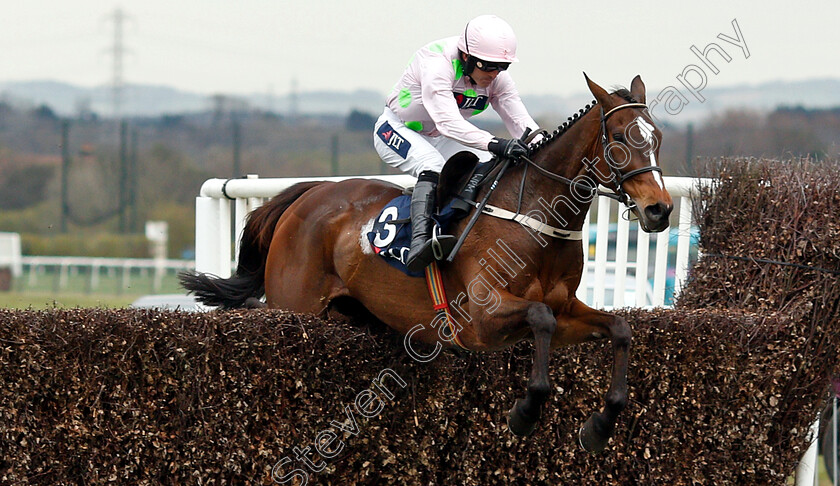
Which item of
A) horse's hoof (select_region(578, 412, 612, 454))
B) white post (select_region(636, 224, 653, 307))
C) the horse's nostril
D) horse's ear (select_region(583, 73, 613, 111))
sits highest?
horse's ear (select_region(583, 73, 613, 111))

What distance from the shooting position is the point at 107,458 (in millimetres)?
3680

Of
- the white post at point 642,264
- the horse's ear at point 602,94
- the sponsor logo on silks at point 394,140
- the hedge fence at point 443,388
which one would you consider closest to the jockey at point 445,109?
the sponsor logo on silks at point 394,140

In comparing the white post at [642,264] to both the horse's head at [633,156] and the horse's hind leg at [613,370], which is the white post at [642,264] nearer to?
the horse's hind leg at [613,370]

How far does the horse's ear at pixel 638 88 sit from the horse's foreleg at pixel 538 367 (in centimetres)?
96

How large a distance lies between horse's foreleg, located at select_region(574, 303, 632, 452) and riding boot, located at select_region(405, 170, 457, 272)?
663 millimetres

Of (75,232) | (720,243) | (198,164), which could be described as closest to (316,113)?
(198,164)

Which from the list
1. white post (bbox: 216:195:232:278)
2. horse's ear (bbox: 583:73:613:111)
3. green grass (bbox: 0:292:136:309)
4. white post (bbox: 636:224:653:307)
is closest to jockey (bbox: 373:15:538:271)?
horse's ear (bbox: 583:73:613:111)

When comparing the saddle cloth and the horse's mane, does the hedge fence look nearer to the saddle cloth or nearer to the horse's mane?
the saddle cloth

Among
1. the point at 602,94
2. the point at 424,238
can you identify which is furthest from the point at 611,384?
the point at 602,94

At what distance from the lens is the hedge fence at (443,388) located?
12.0ft

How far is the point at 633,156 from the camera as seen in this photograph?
3.62 metres

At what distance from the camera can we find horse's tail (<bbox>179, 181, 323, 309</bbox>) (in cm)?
525

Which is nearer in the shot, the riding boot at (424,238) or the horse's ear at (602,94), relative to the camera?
the horse's ear at (602,94)

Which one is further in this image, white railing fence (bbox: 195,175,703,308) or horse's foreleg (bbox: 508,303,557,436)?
white railing fence (bbox: 195,175,703,308)
